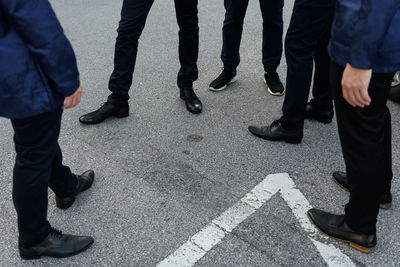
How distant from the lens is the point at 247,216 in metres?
2.40

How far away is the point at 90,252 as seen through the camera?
2180 millimetres

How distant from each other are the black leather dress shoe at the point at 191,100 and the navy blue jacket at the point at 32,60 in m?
1.74

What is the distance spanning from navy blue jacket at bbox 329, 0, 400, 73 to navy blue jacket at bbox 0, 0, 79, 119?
3.51 feet

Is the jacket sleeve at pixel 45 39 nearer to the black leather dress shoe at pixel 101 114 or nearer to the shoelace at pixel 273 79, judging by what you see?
the black leather dress shoe at pixel 101 114

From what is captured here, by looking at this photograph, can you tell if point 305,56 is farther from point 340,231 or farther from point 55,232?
point 55,232

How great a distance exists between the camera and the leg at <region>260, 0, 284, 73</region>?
3.48 m

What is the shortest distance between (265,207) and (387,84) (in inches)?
39.6

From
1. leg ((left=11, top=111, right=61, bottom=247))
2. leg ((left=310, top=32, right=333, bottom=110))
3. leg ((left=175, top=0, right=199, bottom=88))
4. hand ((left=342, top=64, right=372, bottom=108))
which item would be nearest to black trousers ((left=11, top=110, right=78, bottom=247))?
leg ((left=11, top=111, right=61, bottom=247))

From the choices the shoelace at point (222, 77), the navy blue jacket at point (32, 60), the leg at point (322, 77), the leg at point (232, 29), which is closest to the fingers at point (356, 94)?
the navy blue jacket at point (32, 60)

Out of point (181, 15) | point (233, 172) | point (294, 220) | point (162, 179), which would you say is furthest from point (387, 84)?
point (181, 15)

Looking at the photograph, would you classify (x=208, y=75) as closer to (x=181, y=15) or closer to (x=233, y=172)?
(x=181, y=15)

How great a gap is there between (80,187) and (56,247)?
1.63ft

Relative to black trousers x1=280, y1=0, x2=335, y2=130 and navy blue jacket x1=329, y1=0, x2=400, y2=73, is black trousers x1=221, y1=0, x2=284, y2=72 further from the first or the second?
navy blue jacket x1=329, y1=0, x2=400, y2=73

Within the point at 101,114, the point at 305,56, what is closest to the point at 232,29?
the point at 305,56
